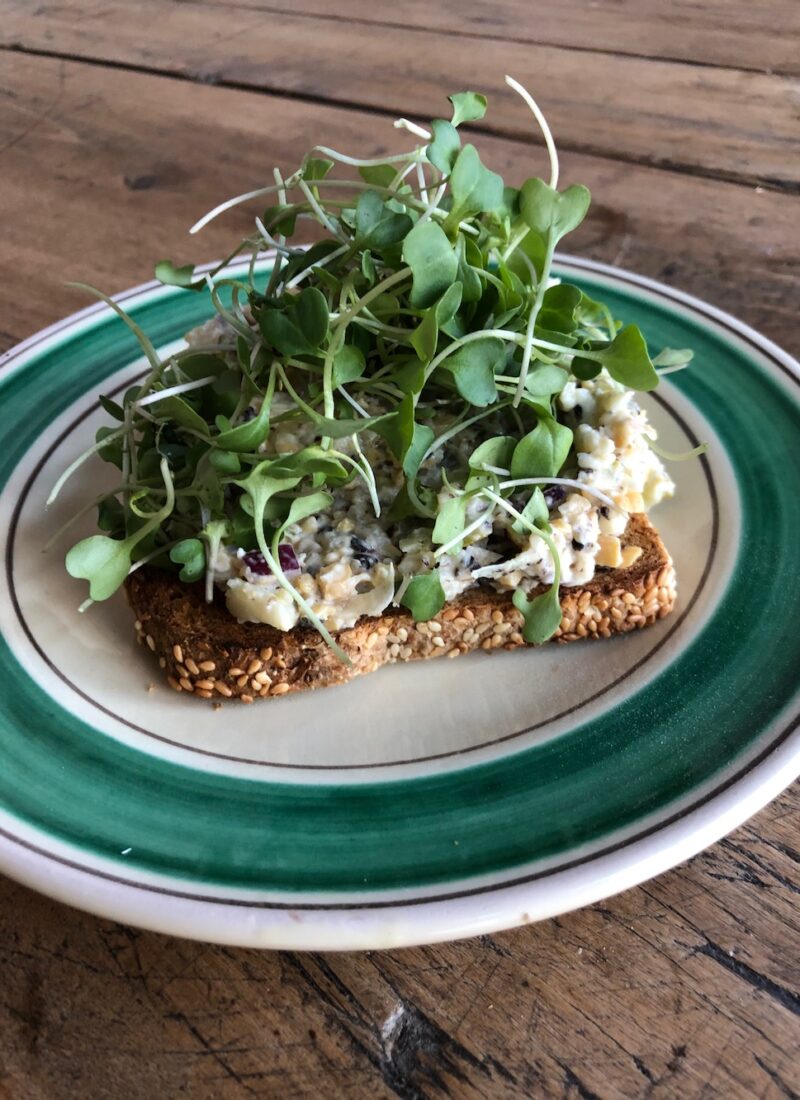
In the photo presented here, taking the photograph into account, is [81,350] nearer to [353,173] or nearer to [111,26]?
[353,173]

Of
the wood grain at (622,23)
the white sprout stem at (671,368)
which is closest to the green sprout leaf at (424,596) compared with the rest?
the white sprout stem at (671,368)

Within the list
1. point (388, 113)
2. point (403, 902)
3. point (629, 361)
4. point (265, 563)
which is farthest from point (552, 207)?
point (388, 113)

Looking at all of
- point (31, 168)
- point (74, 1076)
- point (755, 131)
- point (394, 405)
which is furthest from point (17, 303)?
point (755, 131)

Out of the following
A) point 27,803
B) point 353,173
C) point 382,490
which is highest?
point 353,173

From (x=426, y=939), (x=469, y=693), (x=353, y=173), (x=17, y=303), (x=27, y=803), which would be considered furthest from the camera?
(x=353, y=173)

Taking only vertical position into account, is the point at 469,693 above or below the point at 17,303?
below
